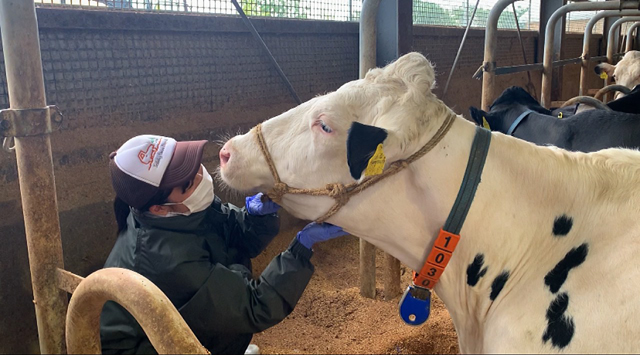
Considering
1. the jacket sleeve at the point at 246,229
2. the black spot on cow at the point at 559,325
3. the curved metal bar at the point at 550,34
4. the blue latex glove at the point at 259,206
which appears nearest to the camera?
the black spot on cow at the point at 559,325

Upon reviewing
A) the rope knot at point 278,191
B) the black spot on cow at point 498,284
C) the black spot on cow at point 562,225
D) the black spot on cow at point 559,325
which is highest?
the rope knot at point 278,191

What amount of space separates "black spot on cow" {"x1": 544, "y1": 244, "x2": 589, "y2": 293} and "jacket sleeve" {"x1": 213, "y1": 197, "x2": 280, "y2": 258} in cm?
117

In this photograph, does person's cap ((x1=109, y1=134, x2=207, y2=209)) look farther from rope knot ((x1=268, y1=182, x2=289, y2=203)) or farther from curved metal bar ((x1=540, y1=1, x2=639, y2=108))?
curved metal bar ((x1=540, y1=1, x2=639, y2=108))

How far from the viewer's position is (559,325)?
59.3 inches

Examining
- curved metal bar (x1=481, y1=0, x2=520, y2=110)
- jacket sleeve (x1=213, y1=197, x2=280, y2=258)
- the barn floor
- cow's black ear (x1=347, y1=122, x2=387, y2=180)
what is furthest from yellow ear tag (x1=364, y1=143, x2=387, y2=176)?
curved metal bar (x1=481, y1=0, x2=520, y2=110)

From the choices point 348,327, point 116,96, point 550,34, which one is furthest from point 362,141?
point 550,34

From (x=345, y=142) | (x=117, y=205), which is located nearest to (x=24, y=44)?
(x=117, y=205)

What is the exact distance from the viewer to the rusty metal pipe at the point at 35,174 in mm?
1571

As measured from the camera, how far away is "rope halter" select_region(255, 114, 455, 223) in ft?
5.42

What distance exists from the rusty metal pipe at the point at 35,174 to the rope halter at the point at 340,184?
708 millimetres

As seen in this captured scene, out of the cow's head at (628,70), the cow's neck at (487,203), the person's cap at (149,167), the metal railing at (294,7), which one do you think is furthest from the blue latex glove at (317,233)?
the cow's head at (628,70)

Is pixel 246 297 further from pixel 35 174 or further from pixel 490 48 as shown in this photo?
pixel 490 48

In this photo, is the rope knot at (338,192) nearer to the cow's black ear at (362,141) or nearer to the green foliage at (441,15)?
the cow's black ear at (362,141)

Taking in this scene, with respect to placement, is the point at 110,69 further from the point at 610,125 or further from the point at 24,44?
the point at 610,125
